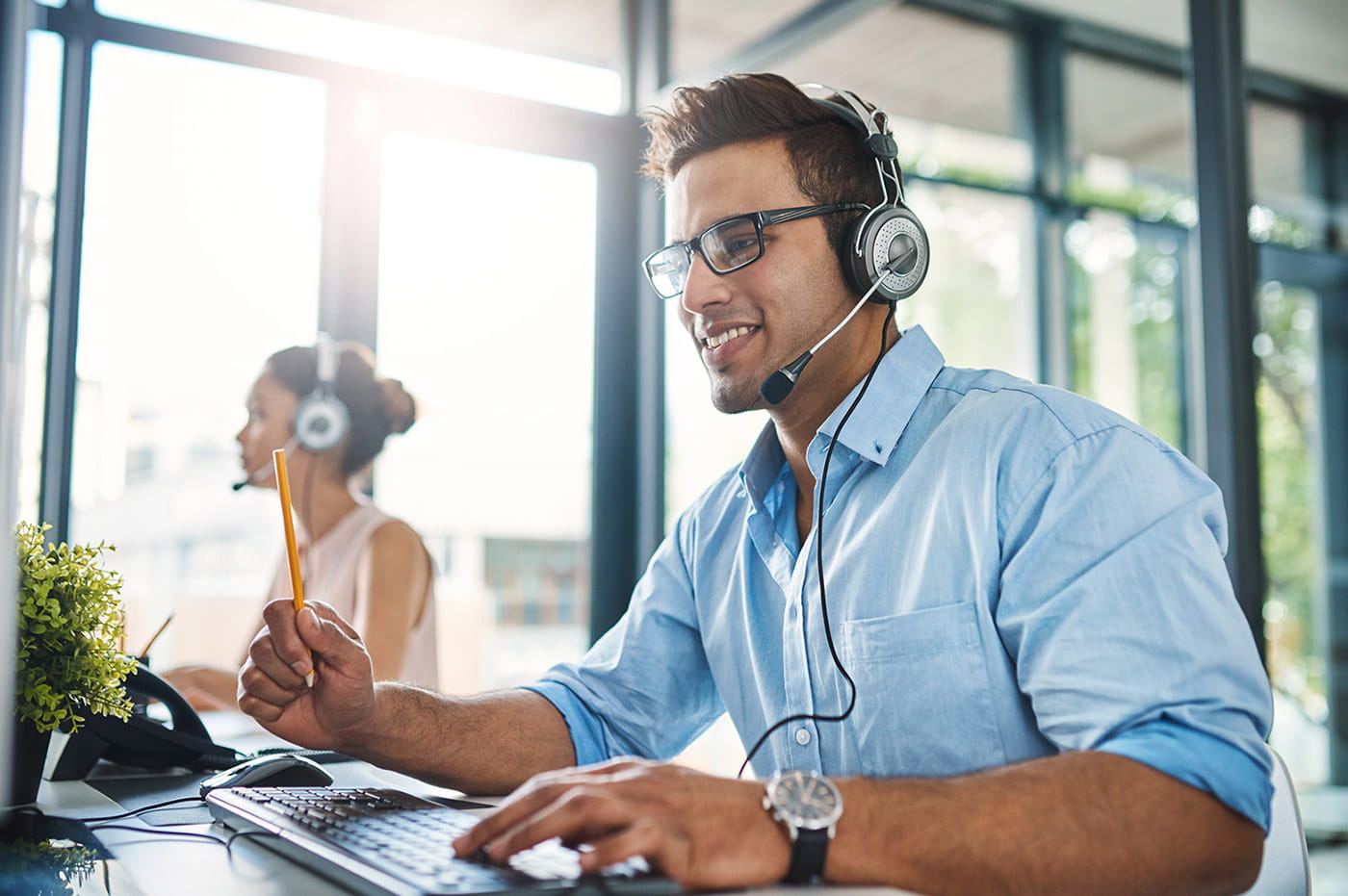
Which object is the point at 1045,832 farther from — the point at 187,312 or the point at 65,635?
the point at 187,312

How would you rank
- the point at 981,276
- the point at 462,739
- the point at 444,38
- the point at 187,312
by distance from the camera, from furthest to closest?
the point at 981,276 → the point at 444,38 → the point at 187,312 → the point at 462,739

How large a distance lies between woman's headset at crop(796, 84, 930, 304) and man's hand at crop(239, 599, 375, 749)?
710mm

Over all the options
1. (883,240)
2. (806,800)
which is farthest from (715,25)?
(806,800)

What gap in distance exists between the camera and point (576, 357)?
11.7 ft

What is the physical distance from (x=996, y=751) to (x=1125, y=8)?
3.32m

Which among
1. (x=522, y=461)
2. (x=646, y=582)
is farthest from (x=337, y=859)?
(x=522, y=461)

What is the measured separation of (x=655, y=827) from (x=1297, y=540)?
2.80 m

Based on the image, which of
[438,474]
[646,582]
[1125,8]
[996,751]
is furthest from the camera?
[1125,8]

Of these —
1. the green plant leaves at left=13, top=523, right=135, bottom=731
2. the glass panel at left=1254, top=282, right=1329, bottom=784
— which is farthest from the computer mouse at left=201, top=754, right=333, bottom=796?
the glass panel at left=1254, top=282, right=1329, bottom=784

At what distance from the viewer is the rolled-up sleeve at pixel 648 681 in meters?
1.40

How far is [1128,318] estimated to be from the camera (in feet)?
12.2

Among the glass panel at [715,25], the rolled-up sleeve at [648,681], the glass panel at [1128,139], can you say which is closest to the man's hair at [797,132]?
the rolled-up sleeve at [648,681]

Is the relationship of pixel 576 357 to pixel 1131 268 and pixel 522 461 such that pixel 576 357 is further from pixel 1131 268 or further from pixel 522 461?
pixel 1131 268

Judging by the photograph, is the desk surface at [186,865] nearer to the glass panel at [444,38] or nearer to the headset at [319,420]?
the headset at [319,420]
